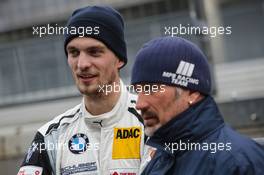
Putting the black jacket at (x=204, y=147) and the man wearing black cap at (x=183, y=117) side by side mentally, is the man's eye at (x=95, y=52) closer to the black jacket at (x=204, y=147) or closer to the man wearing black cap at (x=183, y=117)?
the man wearing black cap at (x=183, y=117)

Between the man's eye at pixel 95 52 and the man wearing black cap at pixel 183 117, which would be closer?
the man wearing black cap at pixel 183 117

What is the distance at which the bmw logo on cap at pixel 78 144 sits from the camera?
3.05 m

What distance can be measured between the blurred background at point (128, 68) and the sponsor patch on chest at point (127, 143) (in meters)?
2.98

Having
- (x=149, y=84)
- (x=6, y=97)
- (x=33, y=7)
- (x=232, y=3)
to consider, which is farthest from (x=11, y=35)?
(x=149, y=84)

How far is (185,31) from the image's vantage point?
6.29 meters

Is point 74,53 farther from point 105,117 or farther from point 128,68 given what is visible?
point 128,68

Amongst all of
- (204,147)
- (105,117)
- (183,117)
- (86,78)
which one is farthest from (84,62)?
(204,147)

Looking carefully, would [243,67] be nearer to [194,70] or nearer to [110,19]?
[110,19]

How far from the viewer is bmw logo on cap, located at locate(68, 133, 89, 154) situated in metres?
3.05

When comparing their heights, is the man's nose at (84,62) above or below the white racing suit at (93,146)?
above

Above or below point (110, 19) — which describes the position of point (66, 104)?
below

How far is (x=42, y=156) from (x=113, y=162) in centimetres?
37

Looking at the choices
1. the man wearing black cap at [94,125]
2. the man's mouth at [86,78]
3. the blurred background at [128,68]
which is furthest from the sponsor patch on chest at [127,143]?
the blurred background at [128,68]

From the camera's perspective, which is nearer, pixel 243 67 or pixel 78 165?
pixel 78 165
